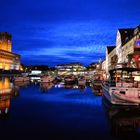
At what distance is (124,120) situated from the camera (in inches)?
1291

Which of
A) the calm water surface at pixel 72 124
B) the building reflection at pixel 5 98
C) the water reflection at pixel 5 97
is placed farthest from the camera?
the building reflection at pixel 5 98

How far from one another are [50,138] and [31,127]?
4.64m

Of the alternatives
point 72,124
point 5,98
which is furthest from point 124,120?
point 5,98

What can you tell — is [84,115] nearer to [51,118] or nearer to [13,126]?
[51,118]

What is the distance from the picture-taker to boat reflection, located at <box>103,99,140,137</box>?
91.2 feet

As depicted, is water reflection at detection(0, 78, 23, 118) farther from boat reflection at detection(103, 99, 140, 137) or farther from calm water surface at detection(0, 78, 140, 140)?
boat reflection at detection(103, 99, 140, 137)

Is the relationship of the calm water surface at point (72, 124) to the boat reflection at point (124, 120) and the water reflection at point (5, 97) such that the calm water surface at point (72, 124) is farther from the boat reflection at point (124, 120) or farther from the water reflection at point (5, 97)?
the water reflection at point (5, 97)

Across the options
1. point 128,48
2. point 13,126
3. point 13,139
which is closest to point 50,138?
point 13,139

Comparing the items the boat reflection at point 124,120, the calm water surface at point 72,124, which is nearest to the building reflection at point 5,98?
the calm water surface at point 72,124

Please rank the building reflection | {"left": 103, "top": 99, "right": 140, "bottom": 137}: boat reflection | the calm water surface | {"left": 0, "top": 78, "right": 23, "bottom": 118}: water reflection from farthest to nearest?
the building reflection, {"left": 0, "top": 78, "right": 23, "bottom": 118}: water reflection, {"left": 103, "top": 99, "right": 140, "bottom": 137}: boat reflection, the calm water surface

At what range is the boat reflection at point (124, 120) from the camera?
27.8 meters

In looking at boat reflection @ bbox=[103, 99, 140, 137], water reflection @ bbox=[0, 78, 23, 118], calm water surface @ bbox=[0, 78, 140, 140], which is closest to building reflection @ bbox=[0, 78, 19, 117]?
water reflection @ bbox=[0, 78, 23, 118]

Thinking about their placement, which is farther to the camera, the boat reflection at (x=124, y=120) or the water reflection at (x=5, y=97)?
the water reflection at (x=5, y=97)

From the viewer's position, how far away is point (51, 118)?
35531 mm
